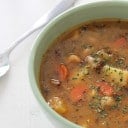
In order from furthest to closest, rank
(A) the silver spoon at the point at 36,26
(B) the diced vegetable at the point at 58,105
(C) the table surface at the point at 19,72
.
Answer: (A) the silver spoon at the point at 36,26 < (C) the table surface at the point at 19,72 < (B) the diced vegetable at the point at 58,105

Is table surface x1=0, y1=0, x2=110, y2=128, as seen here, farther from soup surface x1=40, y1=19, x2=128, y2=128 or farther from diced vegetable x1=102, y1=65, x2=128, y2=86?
diced vegetable x1=102, y1=65, x2=128, y2=86

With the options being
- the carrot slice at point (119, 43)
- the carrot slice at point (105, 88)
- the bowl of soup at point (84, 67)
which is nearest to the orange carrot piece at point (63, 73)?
the bowl of soup at point (84, 67)

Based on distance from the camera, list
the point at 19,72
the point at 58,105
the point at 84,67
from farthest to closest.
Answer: the point at 19,72 → the point at 84,67 → the point at 58,105

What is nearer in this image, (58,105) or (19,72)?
(58,105)

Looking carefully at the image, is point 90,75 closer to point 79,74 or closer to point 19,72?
point 79,74

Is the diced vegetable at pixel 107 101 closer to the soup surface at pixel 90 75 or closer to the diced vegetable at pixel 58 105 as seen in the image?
the soup surface at pixel 90 75

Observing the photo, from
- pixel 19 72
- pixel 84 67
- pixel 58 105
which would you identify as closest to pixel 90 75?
pixel 84 67

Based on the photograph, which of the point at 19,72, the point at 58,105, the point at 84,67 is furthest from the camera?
the point at 19,72
